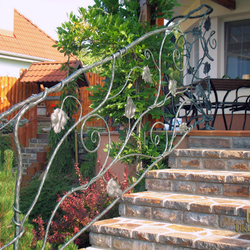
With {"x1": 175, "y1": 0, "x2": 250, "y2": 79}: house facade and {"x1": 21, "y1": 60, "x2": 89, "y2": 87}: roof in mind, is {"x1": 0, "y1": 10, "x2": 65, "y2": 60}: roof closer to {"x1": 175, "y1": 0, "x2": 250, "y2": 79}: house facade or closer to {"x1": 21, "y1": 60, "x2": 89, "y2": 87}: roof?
{"x1": 21, "y1": 60, "x2": 89, "y2": 87}: roof

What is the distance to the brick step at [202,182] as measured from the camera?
273cm

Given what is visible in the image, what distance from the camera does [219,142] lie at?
3.66m

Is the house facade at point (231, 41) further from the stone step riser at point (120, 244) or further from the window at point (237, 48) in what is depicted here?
the stone step riser at point (120, 244)

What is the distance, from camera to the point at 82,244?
3.39 meters

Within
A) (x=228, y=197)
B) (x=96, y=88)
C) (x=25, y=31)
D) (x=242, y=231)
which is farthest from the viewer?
(x=25, y=31)

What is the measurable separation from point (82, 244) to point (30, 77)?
28.0 feet

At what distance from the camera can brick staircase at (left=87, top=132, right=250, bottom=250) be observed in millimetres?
2244

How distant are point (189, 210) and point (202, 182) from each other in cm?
46

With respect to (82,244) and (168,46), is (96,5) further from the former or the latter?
(82,244)

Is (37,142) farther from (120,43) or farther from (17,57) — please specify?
(17,57)

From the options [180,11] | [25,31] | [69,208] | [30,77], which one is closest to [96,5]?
[69,208]

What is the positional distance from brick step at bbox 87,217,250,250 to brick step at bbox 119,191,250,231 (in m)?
0.06

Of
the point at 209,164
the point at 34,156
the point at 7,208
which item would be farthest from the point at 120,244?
the point at 34,156

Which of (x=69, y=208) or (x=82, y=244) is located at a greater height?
(x=69, y=208)
